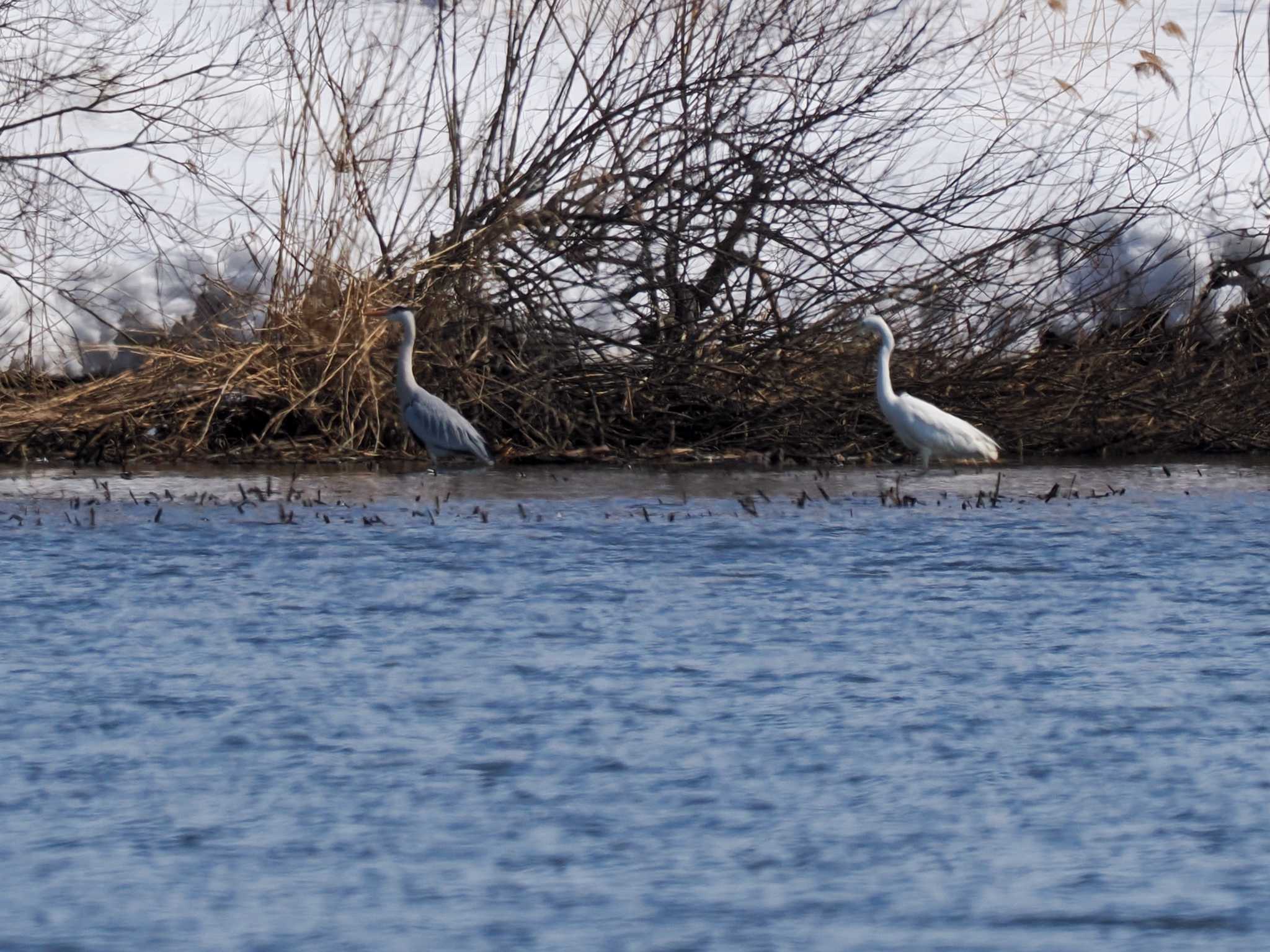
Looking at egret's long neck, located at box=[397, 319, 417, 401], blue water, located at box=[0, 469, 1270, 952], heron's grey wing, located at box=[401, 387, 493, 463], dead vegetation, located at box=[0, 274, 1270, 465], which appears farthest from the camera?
dead vegetation, located at box=[0, 274, 1270, 465]

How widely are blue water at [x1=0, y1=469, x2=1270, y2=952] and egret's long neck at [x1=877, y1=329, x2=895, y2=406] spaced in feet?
7.09

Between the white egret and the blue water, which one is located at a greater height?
the white egret

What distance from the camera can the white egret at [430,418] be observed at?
10.4 m

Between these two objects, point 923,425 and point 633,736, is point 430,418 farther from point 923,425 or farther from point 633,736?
point 633,736

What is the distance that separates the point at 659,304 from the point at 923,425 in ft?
6.01

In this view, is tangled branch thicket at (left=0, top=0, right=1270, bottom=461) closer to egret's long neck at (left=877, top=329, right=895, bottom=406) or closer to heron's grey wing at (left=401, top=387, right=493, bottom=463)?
egret's long neck at (left=877, top=329, right=895, bottom=406)

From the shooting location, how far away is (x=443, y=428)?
1040 cm

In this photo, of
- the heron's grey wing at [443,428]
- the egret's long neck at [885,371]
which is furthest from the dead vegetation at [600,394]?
the heron's grey wing at [443,428]

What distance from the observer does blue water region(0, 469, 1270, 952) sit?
3770mm

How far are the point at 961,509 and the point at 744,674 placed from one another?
3.80 m

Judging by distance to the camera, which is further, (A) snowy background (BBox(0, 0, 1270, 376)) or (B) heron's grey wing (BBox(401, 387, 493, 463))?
(A) snowy background (BBox(0, 0, 1270, 376))

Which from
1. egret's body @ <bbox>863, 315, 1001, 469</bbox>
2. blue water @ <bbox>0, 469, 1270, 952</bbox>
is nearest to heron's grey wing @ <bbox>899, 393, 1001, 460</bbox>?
egret's body @ <bbox>863, 315, 1001, 469</bbox>

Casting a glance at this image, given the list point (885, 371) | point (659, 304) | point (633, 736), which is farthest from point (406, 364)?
point (633, 736)

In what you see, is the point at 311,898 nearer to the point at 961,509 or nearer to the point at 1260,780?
the point at 1260,780
